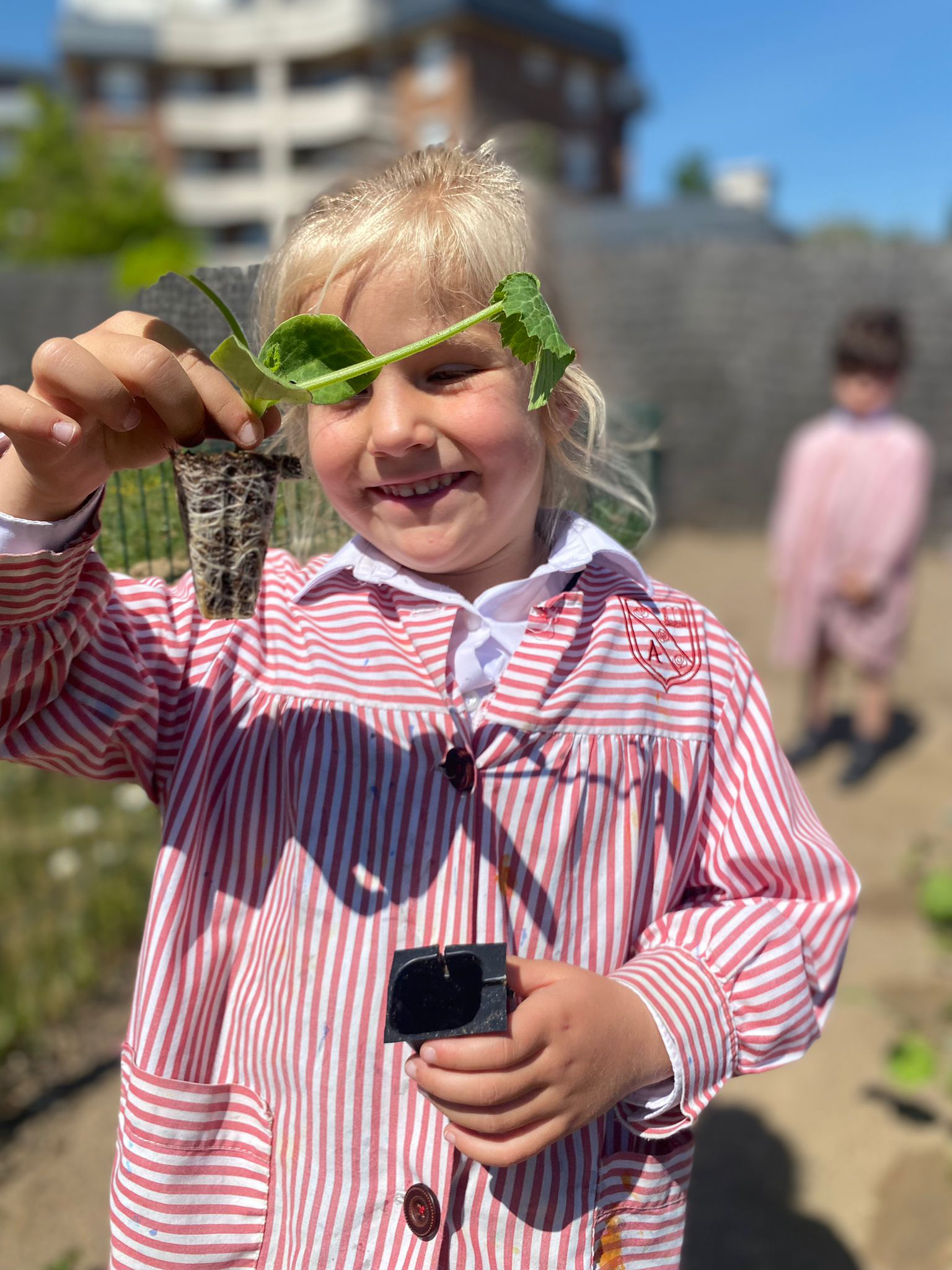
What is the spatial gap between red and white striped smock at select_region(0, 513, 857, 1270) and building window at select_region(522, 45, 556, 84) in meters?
36.9

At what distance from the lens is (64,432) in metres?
0.82

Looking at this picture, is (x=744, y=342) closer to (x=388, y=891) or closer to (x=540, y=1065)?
(x=388, y=891)

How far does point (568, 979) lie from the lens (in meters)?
0.95

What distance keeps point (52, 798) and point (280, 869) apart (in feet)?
9.00

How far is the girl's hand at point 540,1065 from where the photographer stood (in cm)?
89

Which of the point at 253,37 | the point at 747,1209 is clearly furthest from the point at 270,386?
the point at 253,37

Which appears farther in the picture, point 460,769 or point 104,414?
point 460,769

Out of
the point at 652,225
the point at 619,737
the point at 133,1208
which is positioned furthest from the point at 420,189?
the point at 652,225

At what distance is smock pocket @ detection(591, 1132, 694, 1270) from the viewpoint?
104 centimetres

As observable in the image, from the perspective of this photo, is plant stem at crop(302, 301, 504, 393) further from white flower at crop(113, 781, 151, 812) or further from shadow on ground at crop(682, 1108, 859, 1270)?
white flower at crop(113, 781, 151, 812)

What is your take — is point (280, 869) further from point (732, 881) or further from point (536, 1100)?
point (732, 881)

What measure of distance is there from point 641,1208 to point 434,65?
37.2m

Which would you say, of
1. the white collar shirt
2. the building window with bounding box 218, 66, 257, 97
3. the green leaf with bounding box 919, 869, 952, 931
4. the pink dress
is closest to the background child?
the pink dress

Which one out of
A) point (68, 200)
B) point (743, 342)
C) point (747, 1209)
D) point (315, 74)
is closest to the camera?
point (747, 1209)
